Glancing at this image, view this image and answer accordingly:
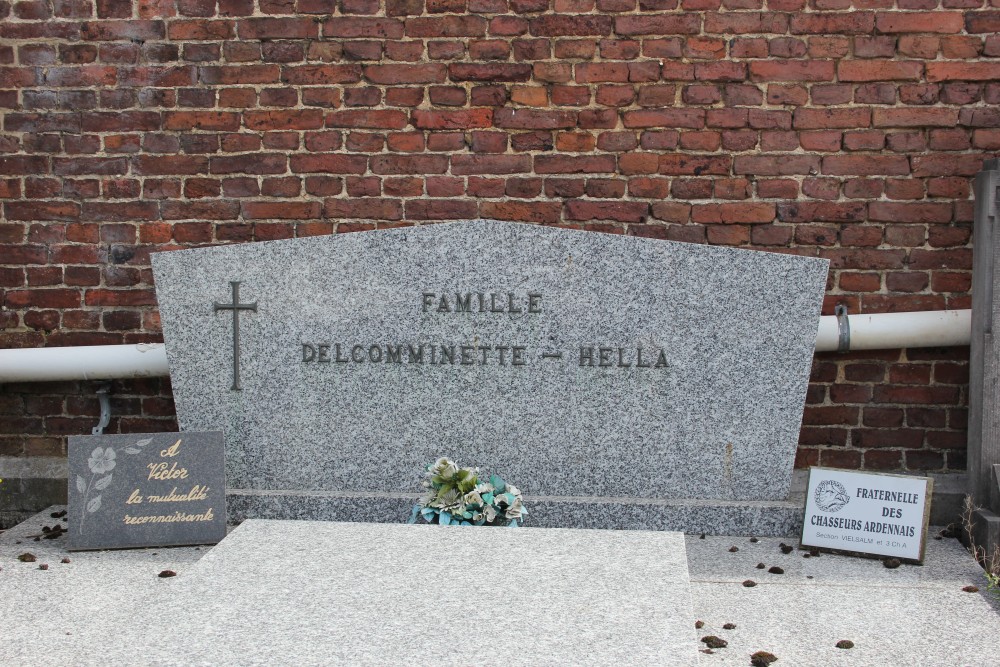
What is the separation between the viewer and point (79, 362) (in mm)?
4266

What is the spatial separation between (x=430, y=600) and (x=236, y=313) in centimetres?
189

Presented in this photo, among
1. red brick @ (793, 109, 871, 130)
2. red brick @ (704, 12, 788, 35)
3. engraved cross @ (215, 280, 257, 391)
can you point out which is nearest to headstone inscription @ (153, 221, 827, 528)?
engraved cross @ (215, 280, 257, 391)

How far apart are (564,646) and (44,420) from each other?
3.34 meters

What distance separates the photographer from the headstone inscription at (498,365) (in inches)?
141

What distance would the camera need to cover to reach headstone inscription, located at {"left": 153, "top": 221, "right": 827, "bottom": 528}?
3.58m

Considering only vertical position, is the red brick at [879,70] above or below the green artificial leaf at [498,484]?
above

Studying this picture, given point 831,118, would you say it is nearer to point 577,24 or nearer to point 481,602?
point 577,24

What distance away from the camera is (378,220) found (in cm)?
429

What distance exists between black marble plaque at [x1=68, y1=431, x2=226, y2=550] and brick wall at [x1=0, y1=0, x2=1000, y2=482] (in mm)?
998

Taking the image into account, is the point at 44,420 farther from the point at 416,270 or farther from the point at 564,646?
the point at 564,646

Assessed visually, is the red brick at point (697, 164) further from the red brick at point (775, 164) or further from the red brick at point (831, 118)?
the red brick at point (831, 118)

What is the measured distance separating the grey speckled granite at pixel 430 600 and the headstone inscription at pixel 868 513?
2.88ft

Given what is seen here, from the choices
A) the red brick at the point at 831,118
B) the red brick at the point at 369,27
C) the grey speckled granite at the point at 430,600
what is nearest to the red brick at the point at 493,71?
the red brick at the point at 369,27

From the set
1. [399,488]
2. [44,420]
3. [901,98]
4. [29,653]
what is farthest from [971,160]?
[44,420]
